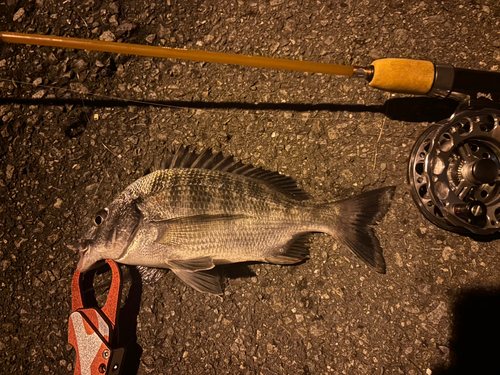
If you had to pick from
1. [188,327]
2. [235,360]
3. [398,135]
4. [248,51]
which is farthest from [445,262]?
[248,51]

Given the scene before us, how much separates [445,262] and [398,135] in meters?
0.93

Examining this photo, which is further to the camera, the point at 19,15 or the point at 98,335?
the point at 19,15

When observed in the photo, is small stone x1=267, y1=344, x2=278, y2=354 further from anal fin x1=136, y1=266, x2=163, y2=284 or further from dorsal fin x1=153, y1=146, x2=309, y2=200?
dorsal fin x1=153, y1=146, x2=309, y2=200

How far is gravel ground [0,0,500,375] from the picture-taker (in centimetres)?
203

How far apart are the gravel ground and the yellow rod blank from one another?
0.51 metres

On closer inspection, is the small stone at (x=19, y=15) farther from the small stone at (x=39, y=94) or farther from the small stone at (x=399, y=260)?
the small stone at (x=399, y=260)

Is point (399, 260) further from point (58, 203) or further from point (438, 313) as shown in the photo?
point (58, 203)

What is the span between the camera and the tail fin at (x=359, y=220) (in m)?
1.91

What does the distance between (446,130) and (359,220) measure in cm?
77

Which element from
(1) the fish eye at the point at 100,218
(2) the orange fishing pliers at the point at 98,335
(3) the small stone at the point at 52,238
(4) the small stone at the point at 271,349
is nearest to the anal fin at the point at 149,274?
(2) the orange fishing pliers at the point at 98,335

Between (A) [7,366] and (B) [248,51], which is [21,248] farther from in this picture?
(B) [248,51]

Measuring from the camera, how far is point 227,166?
80.7 inches

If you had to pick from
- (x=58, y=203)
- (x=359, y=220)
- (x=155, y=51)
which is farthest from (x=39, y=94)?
(x=359, y=220)

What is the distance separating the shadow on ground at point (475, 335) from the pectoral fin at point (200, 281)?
154 centimetres
